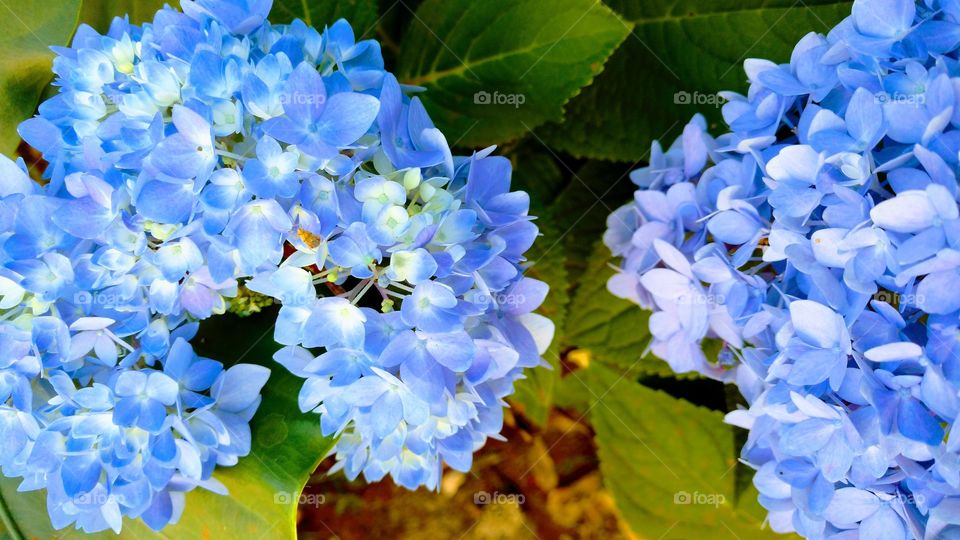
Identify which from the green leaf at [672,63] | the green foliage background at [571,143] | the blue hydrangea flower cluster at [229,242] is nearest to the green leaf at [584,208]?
the green foliage background at [571,143]

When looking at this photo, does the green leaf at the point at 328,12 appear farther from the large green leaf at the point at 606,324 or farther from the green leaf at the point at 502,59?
the large green leaf at the point at 606,324

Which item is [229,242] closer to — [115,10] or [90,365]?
[90,365]

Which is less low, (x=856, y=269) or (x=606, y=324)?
(x=856, y=269)

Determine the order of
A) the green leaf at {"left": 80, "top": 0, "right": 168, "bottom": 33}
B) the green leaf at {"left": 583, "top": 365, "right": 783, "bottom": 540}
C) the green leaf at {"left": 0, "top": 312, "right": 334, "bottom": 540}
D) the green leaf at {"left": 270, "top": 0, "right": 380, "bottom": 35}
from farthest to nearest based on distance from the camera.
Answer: the green leaf at {"left": 583, "top": 365, "right": 783, "bottom": 540} < the green leaf at {"left": 270, "top": 0, "right": 380, "bottom": 35} < the green leaf at {"left": 80, "top": 0, "right": 168, "bottom": 33} < the green leaf at {"left": 0, "top": 312, "right": 334, "bottom": 540}

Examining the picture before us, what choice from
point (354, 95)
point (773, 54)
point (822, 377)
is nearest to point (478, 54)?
point (773, 54)

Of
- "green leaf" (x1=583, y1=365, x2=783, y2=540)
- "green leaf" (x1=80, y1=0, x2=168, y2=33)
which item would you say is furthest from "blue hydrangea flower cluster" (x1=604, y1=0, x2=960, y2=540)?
"green leaf" (x1=80, y1=0, x2=168, y2=33)

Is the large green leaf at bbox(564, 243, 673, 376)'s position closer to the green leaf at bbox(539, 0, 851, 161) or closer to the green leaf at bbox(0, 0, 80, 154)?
the green leaf at bbox(539, 0, 851, 161)

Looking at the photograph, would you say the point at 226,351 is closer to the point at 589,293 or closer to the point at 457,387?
the point at 457,387

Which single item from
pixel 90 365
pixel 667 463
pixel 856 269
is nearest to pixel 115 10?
pixel 90 365
